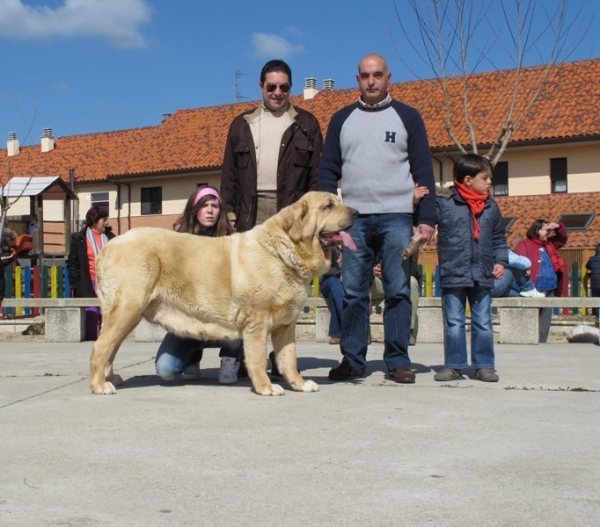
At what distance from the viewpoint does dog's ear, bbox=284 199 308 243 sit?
6032 mm

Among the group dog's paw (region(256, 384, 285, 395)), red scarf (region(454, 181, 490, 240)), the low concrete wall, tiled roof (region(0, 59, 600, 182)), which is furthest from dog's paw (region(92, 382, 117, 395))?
tiled roof (region(0, 59, 600, 182))

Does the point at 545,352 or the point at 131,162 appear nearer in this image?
the point at 545,352

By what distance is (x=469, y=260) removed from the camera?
6.96 meters

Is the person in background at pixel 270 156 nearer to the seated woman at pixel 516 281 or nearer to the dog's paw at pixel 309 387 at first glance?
the dog's paw at pixel 309 387

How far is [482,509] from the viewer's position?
340 cm

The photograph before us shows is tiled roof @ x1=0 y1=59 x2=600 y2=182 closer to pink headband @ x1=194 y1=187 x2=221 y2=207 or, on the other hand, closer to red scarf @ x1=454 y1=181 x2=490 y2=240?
red scarf @ x1=454 y1=181 x2=490 y2=240

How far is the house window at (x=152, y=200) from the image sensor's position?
1690 inches

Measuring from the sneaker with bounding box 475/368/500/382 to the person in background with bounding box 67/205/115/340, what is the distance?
21.3 ft

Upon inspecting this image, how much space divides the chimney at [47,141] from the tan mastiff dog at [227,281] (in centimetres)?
4792

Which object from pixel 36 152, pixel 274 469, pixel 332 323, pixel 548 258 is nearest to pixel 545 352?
pixel 332 323

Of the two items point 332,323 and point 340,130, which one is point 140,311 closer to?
point 340,130

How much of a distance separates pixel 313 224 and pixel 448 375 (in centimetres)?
188

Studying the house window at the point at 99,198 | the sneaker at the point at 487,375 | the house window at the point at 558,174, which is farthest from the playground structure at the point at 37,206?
the house window at the point at 558,174

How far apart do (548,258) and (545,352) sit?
4.02 m
